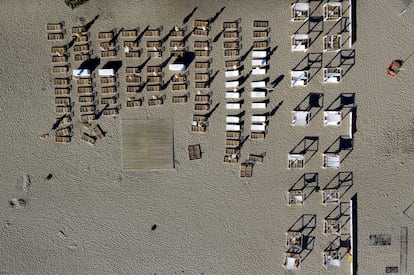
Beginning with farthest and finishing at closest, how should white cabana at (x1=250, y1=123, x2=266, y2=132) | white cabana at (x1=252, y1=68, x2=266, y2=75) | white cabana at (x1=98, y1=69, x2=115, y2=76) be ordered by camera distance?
white cabana at (x1=250, y1=123, x2=266, y2=132)
white cabana at (x1=252, y1=68, x2=266, y2=75)
white cabana at (x1=98, y1=69, x2=115, y2=76)

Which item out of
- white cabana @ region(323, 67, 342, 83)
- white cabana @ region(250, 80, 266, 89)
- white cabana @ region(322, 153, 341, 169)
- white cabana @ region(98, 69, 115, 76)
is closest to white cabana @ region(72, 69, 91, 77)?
white cabana @ region(98, 69, 115, 76)

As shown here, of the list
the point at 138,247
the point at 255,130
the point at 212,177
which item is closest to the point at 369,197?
the point at 255,130

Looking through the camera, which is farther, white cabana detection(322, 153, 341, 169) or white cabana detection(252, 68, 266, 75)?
white cabana detection(322, 153, 341, 169)

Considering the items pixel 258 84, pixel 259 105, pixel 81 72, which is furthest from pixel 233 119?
pixel 81 72

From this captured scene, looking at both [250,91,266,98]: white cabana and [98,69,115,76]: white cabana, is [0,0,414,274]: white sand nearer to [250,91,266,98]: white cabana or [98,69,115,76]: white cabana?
[250,91,266,98]: white cabana

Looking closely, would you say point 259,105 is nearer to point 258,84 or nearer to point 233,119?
point 258,84

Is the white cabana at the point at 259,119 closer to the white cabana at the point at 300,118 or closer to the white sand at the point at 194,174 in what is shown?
the white sand at the point at 194,174
